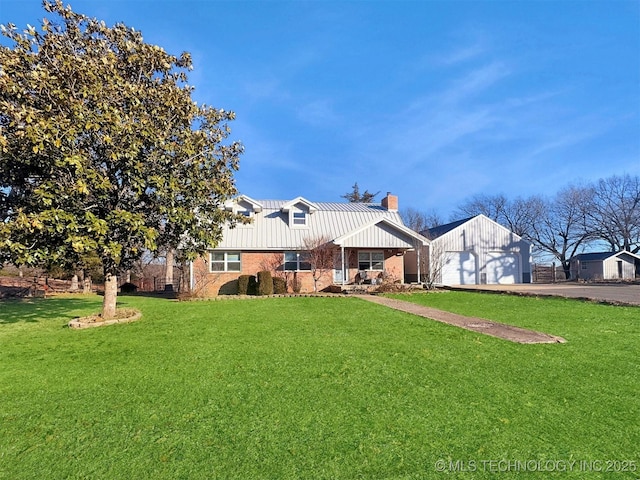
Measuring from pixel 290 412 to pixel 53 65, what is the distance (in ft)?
31.2

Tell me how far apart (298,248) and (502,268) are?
15.8 m

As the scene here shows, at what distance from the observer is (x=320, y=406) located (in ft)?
13.9

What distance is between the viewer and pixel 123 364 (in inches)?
242

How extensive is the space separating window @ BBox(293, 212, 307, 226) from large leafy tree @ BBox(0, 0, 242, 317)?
12.7 metres

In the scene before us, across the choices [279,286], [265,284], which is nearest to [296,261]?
[279,286]

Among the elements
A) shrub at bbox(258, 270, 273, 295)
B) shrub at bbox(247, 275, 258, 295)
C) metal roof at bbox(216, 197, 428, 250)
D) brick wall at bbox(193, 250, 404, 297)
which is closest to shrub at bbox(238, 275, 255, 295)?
shrub at bbox(247, 275, 258, 295)

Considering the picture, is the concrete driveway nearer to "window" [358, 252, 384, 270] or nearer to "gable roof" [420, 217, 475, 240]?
"window" [358, 252, 384, 270]

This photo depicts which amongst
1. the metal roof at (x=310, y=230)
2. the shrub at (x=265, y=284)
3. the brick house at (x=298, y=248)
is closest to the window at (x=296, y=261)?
the brick house at (x=298, y=248)

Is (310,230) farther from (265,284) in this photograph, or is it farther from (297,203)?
(265,284)

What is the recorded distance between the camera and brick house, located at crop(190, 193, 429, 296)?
70.8ft

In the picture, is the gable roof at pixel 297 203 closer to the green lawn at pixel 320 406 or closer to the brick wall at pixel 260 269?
the brick wall at pixel 260 269

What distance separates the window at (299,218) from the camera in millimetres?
23952

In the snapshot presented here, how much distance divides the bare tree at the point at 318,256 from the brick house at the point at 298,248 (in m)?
0.07

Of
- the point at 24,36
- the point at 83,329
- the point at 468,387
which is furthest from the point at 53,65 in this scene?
the point at 468,387
